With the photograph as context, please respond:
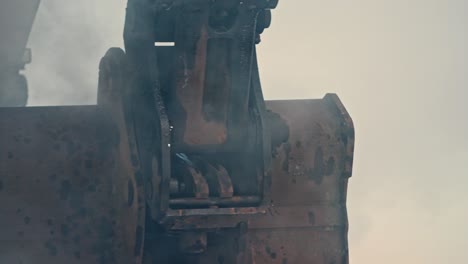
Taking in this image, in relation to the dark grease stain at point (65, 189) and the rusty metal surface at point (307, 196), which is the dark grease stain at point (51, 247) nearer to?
the dark grease stain at point (65, 189)

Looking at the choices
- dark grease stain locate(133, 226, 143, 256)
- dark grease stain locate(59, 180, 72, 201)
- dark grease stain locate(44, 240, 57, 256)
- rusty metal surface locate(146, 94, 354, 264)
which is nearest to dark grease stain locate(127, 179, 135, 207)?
dark grease stain locate(133, 226, 143, 256)

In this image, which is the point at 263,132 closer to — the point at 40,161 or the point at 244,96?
the point at 244,96

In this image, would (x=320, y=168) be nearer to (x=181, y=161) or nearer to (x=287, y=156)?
(x=287, y=156)

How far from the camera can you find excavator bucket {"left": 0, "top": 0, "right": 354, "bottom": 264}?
4.59 m

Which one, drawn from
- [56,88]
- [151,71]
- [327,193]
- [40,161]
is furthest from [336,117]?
[56,88]

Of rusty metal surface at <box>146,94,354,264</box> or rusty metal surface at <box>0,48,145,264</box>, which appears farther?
rusty metal surface at <box>146,94,354,264</box>

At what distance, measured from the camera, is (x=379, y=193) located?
37.7ft

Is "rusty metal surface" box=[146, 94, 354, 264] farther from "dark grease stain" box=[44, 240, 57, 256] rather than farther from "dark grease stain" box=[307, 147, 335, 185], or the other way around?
"dark grease stain" box=[44, 240, 57, 256]

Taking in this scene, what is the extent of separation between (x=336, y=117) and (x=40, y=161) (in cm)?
150

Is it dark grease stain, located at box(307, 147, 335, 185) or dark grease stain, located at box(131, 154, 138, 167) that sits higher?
dark grease stain, located at box(131, 154, 138, 167)

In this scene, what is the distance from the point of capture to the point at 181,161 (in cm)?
473

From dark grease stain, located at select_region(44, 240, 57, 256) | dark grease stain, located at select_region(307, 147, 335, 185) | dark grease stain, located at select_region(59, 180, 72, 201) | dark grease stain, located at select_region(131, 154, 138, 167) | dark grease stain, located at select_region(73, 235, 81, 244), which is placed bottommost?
dark grease stain, located at select_region(44, 240, 57, 256)

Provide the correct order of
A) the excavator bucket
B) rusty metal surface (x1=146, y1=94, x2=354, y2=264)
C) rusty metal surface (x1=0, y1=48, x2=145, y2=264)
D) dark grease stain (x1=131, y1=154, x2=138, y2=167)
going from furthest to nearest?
rusty metal surface (x1=146, y1=94, x2=354, y2=264), rusty metal surface (x1=0, y1=48, x2=145, y2=264), dark grease stain (x1=131, y1=154, x2=138, y2=167), the excavator bucket

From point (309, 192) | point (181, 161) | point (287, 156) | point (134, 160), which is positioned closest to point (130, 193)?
point (134, 160)
